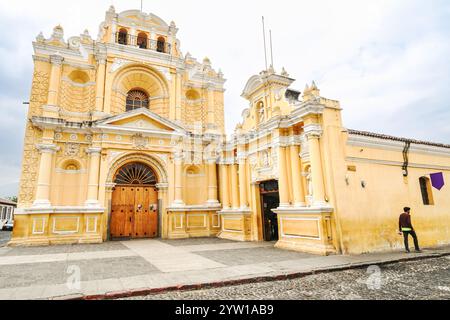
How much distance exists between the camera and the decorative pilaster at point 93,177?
13945 millimetres

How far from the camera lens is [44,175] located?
44.3ft

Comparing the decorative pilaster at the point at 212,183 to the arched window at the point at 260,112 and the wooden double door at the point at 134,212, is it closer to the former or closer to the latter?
the wooden double door at the point at 134,212

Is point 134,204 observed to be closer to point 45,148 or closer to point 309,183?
point 45,148

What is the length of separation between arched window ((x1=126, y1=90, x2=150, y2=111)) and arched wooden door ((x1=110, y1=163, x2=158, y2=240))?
4074mm

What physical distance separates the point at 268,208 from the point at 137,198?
7.16 m

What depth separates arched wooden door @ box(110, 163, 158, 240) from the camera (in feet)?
48.5

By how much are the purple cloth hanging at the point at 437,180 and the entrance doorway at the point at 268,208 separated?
6.59 m

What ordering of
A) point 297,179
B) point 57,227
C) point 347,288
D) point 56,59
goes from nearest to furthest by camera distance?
point 347,288 < point 297,179 < point 57,227 < point 56,59

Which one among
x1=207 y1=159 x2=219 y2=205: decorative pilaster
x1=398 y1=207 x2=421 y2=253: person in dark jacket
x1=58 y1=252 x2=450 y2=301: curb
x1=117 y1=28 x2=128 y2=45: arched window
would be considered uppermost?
x1=117 y1=28 x2=128 y2=45: arched window

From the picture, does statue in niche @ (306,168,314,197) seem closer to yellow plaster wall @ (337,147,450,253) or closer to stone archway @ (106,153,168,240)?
yellow plaster wall @ (337,147,450,253)

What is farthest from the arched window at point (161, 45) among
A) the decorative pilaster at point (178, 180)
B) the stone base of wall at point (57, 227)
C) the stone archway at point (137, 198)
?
the stone base of wall at point (57, 227)

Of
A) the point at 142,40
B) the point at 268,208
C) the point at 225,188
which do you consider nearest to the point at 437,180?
the point at 268,208

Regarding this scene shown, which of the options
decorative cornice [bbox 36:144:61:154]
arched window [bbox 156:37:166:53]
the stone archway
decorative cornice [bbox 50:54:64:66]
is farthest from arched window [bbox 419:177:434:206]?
decorative cornice [bbox 50:54:64:66]
